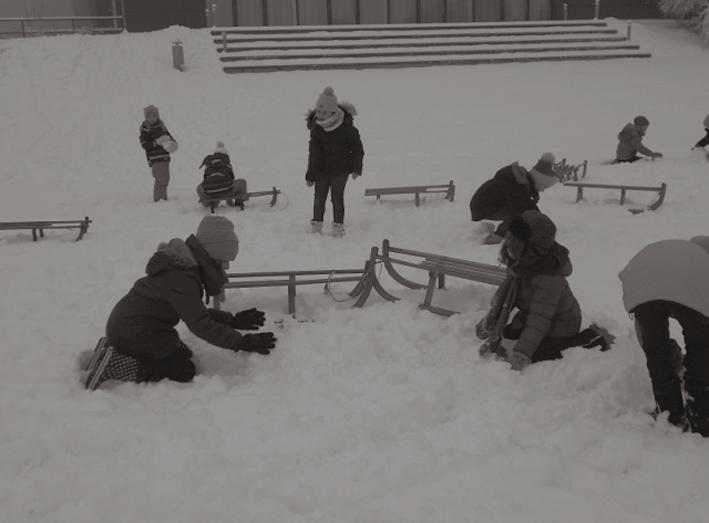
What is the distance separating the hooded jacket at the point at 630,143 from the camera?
1245 centimetres

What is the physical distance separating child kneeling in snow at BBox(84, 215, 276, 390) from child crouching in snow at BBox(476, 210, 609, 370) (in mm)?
1845

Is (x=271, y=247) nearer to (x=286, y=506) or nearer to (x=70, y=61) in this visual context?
(x=286, y=506)

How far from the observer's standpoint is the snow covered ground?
3.59 metres

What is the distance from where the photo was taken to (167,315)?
4.92 metres

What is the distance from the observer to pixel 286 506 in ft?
11.5

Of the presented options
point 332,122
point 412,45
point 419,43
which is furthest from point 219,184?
point 419,43

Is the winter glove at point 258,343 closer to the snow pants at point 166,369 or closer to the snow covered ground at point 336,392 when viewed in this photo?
the snow covered ground at point 336,392

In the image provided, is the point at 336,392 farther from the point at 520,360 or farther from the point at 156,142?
the point at 156,142

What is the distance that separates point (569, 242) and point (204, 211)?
4.93m

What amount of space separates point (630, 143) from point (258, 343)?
9.51 metres

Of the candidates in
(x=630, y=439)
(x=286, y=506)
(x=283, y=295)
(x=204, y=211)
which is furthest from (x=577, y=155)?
(x=286, y=506)

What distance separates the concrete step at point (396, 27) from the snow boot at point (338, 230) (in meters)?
16.6

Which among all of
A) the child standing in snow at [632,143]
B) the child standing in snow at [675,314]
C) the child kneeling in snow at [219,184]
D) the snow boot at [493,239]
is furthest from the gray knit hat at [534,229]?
the child standing in snow at [632,143]

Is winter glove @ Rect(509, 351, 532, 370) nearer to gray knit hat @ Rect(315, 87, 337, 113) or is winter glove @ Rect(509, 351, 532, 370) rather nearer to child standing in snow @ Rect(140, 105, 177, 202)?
gray knit hat @ Rect(315, 87, 337, 113)
